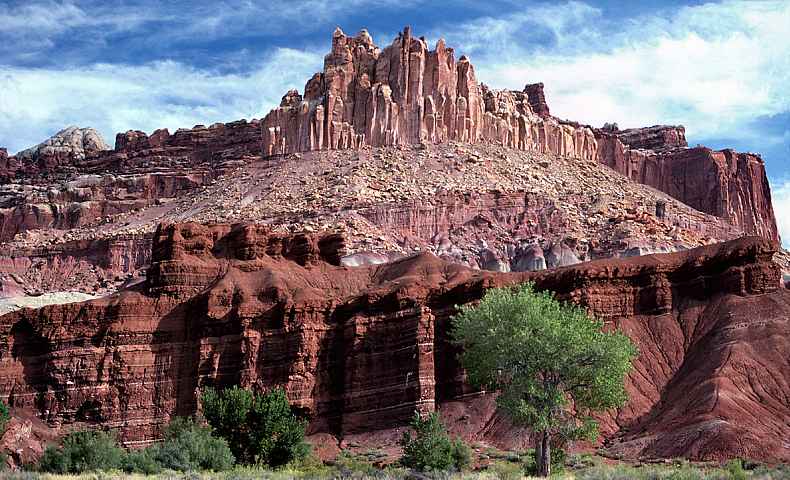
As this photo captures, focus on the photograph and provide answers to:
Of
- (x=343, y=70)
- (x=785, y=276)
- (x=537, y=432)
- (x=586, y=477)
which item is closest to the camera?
(x=586, y=477)

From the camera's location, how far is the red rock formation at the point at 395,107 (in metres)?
139

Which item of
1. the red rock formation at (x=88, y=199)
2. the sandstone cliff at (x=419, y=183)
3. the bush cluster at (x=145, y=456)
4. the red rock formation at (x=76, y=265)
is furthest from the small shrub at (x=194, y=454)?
the red rock formation at (x=88, y=199)

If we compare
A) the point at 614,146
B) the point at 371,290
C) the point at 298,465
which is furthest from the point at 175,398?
the point at 614,146

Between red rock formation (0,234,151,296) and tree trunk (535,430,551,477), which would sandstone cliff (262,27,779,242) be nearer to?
red rock formation (0,234,151,296)

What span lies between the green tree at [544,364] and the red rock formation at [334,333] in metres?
15.8

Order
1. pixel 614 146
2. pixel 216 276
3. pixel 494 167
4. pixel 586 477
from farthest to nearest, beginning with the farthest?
1. pixel 614 146
2. pixel 494 167
3. pixel 216 276
4. pixel 586 477

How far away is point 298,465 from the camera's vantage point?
57844 millimetres

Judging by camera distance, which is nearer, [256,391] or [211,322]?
[256,391]

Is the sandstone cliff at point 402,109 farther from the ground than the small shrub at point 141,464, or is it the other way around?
the sandstone cliff at point 402,109

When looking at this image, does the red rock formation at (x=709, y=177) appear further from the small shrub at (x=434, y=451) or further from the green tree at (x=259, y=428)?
the green tree at (x=259, y=428)

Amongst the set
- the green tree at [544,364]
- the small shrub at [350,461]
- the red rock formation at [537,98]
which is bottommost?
the small shrub at [350,461]

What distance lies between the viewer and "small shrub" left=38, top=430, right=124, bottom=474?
53.4m

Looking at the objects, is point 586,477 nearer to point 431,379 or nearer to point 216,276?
point 431,379

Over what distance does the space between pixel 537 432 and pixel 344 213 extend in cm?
6807
